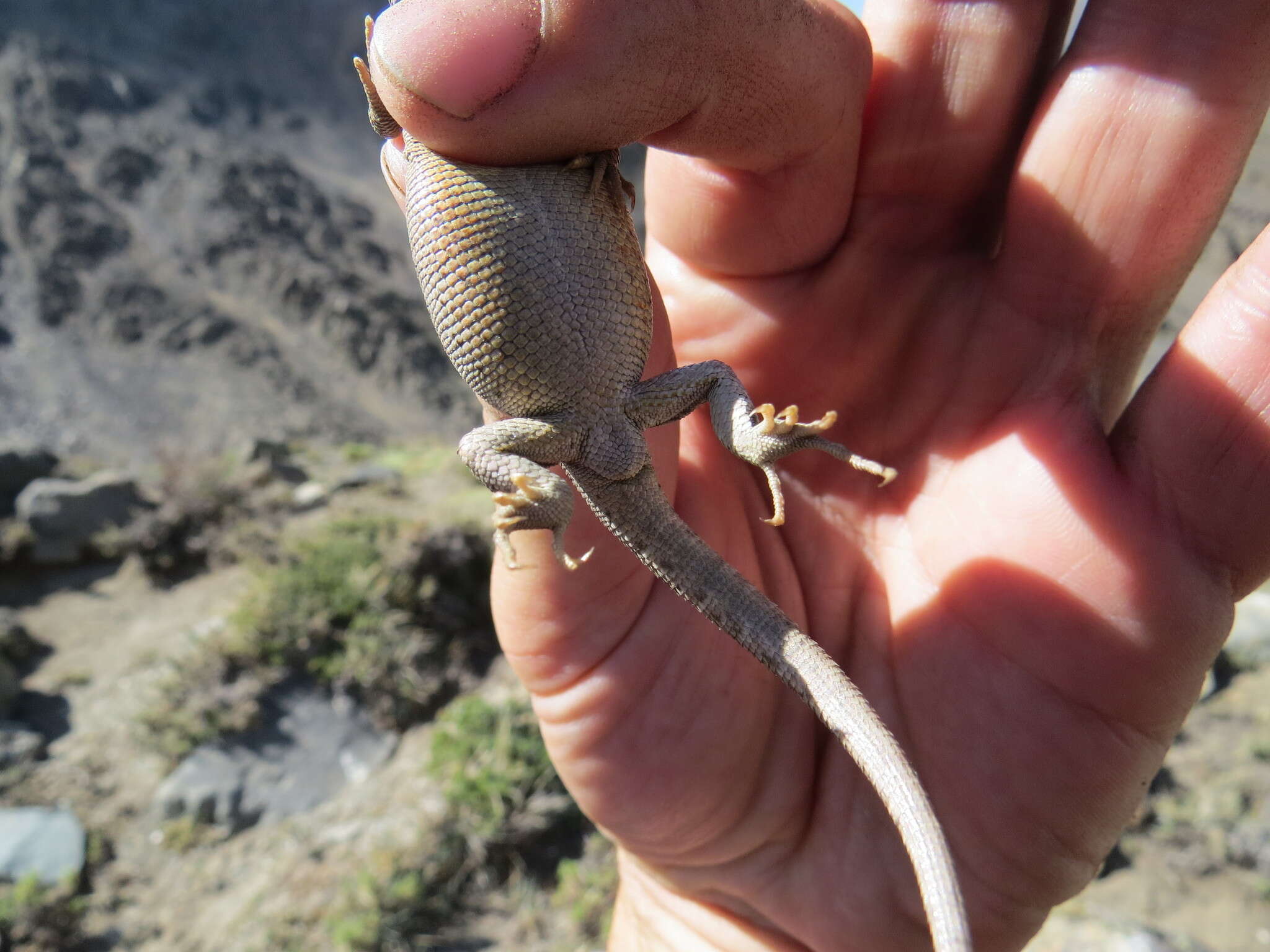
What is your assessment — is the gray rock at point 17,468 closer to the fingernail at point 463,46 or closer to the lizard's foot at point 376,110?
the lizard's foot at point 376,110

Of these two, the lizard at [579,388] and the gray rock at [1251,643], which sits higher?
the lizard at [579,388]

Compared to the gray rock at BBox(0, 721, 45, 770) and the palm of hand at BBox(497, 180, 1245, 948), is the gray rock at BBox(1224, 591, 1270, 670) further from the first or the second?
the gray rock at BBox(0, 721, 45, 770)

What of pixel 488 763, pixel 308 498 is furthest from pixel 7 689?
pixel 488 763

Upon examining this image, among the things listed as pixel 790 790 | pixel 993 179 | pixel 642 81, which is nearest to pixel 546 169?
pixel 642 81

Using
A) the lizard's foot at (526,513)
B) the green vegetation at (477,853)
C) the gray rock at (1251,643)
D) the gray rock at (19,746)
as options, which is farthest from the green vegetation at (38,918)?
the gray rock at (1251,643)

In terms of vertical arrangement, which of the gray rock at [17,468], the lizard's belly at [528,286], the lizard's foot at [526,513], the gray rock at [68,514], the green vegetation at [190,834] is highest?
the lizard's belly at [528,286]

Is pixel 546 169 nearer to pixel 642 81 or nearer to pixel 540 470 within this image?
pixel 642 81
